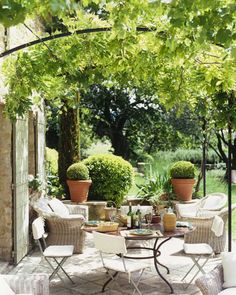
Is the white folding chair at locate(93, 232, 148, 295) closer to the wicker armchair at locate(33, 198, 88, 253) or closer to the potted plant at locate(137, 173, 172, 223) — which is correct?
the wicker armchair at locate(33, 198, 88, 253)

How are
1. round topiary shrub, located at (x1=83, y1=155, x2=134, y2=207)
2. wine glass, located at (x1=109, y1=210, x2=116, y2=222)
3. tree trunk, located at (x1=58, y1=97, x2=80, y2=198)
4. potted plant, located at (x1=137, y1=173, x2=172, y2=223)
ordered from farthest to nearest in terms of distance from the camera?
tree trunk, located at (x1=58, y1=97, x2=80, y2=198) < round topiary shrub, located at (x1=83, y1=155, x2=134, y2=207) < potted plant, located at (x1=137, y1=173, x2=172, y2=223) < wine glass, located at (x1=109, y1=210, x2=116, y2=222)

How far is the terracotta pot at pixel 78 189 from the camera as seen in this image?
32.8 ft

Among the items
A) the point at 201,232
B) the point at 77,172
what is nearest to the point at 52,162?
the point at 77,172

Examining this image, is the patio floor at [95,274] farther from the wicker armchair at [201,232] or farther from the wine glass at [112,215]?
the wine glass at [112,215]

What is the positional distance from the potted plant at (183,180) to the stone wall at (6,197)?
4498mm

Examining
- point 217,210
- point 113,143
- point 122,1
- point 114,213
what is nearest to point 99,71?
point 114,213

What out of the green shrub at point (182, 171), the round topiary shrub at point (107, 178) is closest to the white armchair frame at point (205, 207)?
the green shrub at point (182, 171)

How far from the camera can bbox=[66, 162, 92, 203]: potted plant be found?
10001 mm

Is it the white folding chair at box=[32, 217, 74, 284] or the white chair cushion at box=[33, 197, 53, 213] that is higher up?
the white chair cushion at box=[33, 197, 53, 213]

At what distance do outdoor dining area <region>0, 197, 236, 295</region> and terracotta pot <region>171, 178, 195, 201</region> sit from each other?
1.57 metres

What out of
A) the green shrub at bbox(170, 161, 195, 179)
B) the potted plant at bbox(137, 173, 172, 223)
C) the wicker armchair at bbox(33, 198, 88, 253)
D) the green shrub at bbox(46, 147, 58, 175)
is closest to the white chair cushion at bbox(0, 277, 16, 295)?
the wicker armchair at bbox(33, 198, 88, 253)

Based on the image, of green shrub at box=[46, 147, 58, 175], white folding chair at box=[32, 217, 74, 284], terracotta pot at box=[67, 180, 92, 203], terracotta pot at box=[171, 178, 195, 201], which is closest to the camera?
white folding chair at box=[32, 217, 74, 284]

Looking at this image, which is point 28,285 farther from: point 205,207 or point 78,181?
point 78,181

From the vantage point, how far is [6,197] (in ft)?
22.0
